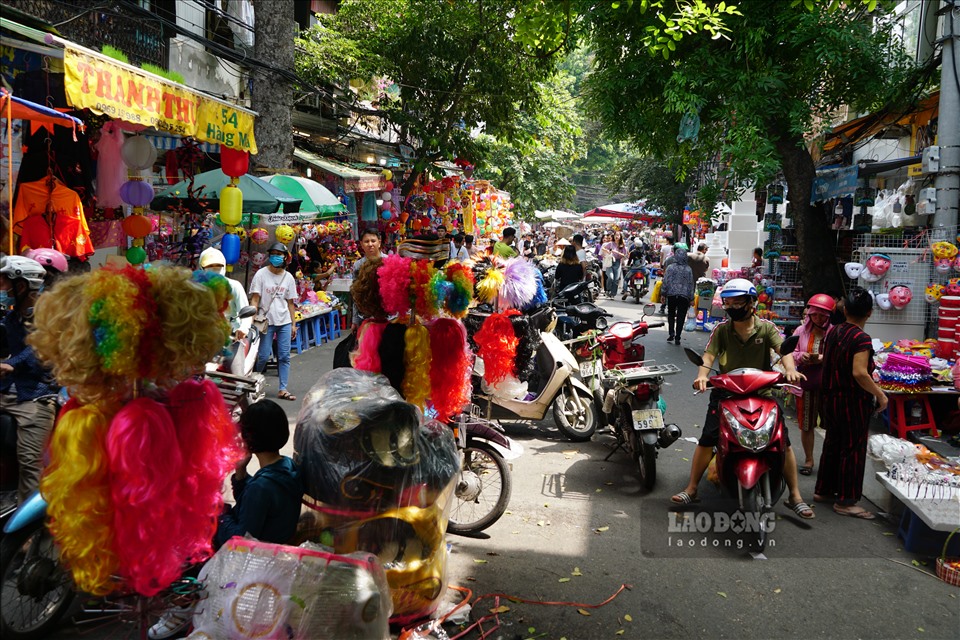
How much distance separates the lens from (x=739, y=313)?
554cm

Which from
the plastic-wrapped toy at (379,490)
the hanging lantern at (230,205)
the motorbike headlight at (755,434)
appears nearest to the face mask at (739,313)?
the motorbike headlight at (755,434)

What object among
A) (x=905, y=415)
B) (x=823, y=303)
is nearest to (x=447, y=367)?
(x=823, y=303)

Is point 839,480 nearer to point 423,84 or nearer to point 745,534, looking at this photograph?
point 745,534

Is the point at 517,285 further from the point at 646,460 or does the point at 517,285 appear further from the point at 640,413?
the point at 646,460

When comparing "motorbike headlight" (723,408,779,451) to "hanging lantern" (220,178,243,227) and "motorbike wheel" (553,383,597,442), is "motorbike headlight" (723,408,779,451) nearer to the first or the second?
"motorbike wheel" (553,383,597,442)

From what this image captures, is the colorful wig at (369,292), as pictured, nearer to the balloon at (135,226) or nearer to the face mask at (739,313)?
the face mask at (739,313)

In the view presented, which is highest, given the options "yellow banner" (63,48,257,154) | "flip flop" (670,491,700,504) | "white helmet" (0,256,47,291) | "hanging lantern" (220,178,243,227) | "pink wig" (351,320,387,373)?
"yellow banner" (63,48,257,154)

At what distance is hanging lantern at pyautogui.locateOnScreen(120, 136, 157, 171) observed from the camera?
8.28 m

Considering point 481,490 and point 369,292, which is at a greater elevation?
point 369,292

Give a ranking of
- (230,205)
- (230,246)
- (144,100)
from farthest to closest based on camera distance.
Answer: (230,246), (230,205), (144,100)

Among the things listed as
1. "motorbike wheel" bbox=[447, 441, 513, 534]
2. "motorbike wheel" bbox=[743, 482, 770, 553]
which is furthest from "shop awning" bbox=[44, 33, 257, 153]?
"motorbike wheel" bbox=[743, 482, 770, 553]

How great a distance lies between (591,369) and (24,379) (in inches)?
198

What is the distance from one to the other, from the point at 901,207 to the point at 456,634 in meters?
8.90

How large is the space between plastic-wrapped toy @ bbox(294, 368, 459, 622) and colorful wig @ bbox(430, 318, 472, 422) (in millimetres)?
1188
